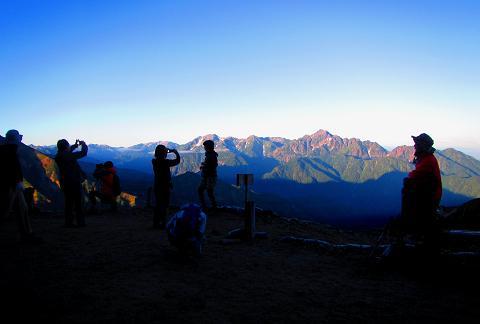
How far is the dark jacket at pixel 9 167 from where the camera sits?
10359mm

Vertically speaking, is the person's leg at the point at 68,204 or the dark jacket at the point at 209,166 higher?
the dark jacket at the point at 209,166

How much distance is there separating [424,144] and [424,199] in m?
1.41

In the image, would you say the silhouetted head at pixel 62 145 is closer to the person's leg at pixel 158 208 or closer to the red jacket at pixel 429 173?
the person's leg at pixel 158 208

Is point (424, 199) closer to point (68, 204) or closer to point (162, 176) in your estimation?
point (162, 176)

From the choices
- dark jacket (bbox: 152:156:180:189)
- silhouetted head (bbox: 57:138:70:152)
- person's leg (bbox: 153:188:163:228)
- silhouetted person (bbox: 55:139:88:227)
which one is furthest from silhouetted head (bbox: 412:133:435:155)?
silhouetted head (bbox: 57:138:70:152)

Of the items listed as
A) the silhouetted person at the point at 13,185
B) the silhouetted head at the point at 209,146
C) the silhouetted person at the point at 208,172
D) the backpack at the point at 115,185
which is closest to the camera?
the silhouetted person at the point at 13,185

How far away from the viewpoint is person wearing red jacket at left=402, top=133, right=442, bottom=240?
8.42 m

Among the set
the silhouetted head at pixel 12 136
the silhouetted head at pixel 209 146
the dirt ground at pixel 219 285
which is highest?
the silhouetted head at pixel 209 146

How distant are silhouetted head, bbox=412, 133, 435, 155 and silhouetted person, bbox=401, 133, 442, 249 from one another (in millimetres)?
127

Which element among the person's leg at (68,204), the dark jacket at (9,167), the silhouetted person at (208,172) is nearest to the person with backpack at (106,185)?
the person's leg at (68,204)

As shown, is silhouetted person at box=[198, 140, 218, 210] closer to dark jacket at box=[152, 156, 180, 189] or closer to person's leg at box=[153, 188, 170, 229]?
person's leg at box=[153, 188, 170, 229]

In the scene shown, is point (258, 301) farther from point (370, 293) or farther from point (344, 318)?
point (370, 293)

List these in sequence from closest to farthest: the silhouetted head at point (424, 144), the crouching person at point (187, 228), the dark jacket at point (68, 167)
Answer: the silhouetted head at point (424, 144), the crouching person at point (187, 228), the dark jacket at point (68, 167)

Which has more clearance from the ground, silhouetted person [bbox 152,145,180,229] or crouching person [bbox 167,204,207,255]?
silhouetted person [bbox 152,145,180,229]
